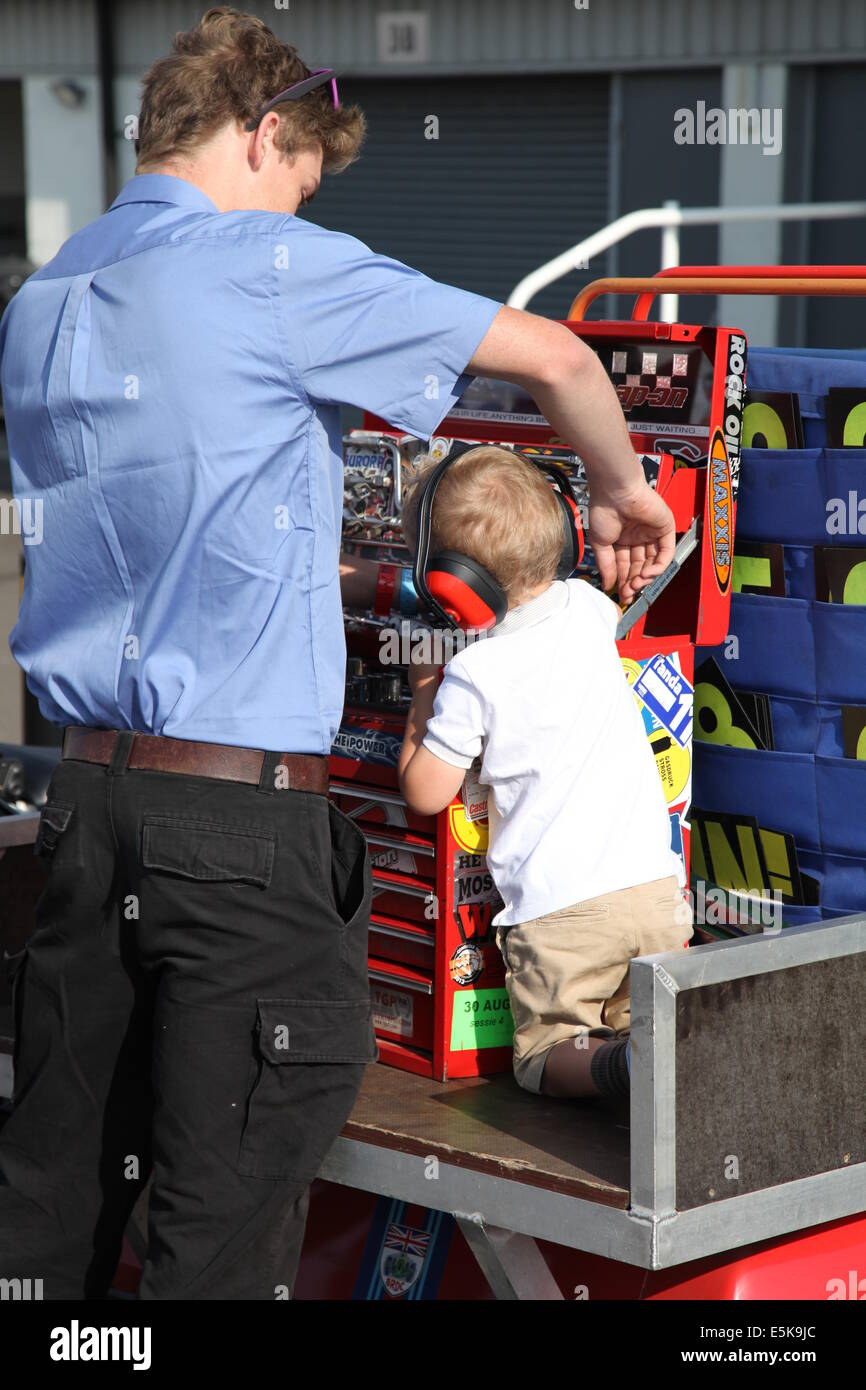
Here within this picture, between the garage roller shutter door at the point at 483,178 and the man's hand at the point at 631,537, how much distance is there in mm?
10440

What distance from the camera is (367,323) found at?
2061 mm

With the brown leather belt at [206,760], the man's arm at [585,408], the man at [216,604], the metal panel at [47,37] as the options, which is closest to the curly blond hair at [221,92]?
the man at [216,604]

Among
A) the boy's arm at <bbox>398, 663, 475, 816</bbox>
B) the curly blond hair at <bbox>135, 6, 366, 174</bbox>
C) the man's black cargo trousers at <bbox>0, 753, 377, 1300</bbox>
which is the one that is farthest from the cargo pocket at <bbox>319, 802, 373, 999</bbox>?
the curly blond hair at <bbox>135, 6, 366, 174</bbox>

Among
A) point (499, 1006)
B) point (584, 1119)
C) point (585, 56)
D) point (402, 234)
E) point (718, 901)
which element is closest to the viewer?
point (584, 1119)

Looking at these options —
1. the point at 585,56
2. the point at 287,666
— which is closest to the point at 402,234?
the point at 585,56

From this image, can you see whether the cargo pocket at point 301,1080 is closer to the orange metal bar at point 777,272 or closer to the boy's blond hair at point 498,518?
the boy's blond hair at point 498,518

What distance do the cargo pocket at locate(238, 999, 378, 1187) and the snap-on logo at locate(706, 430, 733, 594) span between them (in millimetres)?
1191

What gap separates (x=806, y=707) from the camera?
2990 mm

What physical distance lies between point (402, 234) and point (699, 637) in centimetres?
1122

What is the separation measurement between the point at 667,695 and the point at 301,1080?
1.08 metres

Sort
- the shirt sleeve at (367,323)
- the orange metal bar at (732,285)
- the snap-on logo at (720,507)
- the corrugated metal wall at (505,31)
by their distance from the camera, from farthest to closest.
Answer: the corrugated metal wall at (505,31) → the orange metal bar at (732,285) → the snap-on logo at (720,507) → the shirt sleeve at (367,323)

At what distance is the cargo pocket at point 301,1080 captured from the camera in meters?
2.14

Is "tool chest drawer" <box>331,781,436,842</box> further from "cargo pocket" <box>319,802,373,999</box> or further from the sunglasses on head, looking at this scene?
the sunglasses on head
